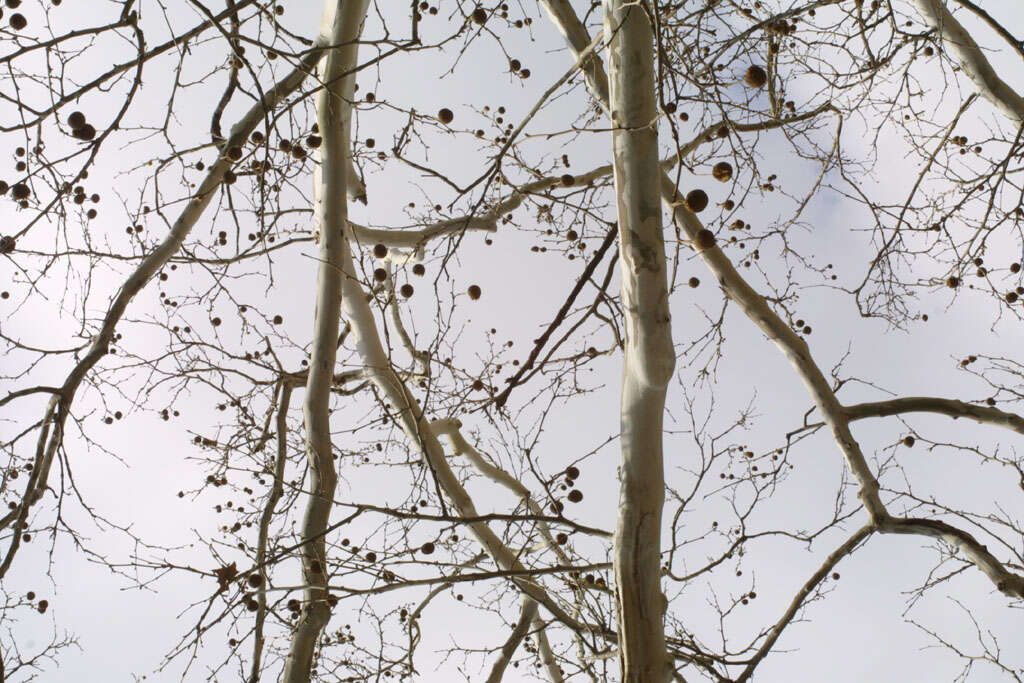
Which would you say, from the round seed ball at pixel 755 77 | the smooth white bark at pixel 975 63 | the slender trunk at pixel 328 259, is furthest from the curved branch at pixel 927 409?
the slender trunk at pixel 328 259

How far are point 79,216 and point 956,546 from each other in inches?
211

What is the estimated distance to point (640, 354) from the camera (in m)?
2.50

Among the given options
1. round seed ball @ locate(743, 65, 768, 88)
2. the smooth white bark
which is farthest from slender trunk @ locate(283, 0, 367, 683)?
the smooth white bark

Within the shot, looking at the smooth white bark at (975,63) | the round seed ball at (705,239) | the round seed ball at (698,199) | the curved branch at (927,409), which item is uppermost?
the smooth white bark at (975,63)

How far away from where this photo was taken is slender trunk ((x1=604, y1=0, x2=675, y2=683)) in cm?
248

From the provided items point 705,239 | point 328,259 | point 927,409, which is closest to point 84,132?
point 328,259

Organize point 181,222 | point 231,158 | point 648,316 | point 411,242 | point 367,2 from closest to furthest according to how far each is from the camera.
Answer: point 648,316 → point 231,158 → point 181,222 → point 367,2 → point 411,242

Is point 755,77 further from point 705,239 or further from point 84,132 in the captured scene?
point 84,132

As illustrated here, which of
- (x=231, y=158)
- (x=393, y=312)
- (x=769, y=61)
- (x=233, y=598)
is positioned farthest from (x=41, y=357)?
(x=769, y=61)

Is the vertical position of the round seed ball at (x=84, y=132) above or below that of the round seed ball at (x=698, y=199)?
above

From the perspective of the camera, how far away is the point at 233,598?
283cm

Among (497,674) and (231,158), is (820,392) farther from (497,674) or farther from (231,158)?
(231,158)

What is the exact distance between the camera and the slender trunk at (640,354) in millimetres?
2480

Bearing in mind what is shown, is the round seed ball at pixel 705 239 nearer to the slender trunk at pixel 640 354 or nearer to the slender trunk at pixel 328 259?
the slender trunk at pixel 640 354
